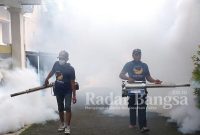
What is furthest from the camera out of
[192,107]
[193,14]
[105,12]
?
[105,12]

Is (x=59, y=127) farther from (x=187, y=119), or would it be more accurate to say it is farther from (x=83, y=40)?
(x=83, y=40)

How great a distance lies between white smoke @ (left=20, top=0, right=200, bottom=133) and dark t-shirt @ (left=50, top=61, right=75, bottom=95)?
2.58 meters

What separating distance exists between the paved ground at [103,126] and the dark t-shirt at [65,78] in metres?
0.93

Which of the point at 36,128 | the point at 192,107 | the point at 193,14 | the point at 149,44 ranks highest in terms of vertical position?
the point at 193,14

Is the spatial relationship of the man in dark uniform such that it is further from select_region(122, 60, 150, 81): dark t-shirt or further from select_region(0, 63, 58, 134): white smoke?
select_region(0, 63, 58, 134): white smoke

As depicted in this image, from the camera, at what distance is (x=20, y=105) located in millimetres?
9523

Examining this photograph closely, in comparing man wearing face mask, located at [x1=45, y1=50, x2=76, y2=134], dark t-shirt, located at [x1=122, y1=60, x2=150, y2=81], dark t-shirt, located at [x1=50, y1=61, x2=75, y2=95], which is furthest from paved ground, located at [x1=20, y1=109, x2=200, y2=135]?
dark t-shirt, located at [x1=122, y1=60, x2=150, y2=81]

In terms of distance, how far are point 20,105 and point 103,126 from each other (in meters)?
2.22

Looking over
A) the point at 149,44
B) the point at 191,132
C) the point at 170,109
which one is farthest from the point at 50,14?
the point at 191,132

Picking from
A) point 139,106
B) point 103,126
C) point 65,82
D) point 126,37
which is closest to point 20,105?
point 65,82

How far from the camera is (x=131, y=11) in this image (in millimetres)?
13086

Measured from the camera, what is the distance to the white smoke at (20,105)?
8719mm

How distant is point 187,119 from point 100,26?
277 inches

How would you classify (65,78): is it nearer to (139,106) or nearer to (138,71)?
(138,71)
